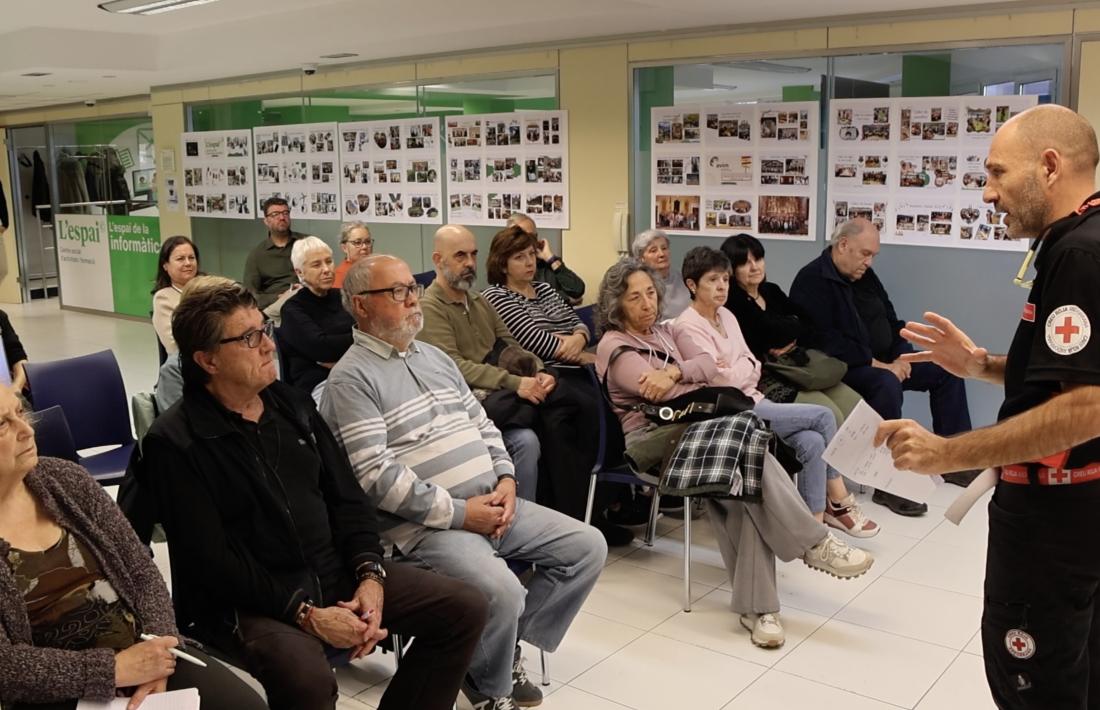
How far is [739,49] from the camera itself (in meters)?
6.29

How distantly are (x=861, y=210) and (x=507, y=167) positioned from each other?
9.15ft

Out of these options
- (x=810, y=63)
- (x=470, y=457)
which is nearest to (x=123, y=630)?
(x=470, y=457)

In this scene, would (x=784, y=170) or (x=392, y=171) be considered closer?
(x=784, y=170)

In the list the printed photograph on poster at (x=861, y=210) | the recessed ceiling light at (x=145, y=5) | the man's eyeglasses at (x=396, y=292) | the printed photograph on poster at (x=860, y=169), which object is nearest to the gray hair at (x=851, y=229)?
the printed photograph on poster at (x=861, y=210)

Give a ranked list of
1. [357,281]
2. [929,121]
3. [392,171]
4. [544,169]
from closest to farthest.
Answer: [357,281] < [929,121] < [544,169] < [392,171]

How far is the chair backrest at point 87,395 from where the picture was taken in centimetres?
413

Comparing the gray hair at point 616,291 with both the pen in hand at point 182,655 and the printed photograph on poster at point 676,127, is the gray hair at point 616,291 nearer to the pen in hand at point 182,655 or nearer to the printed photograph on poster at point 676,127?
the pen in hand at point 182,655

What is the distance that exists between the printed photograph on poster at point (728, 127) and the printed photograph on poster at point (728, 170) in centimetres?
9

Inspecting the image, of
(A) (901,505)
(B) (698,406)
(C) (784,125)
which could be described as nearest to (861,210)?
(C) (784,125)

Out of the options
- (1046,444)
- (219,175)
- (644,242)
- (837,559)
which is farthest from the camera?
(219,175)

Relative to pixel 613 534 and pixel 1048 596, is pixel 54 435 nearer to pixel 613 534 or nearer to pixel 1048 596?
pixel 613 534

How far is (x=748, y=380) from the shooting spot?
4453 mm

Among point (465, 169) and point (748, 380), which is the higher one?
point (465, 169)

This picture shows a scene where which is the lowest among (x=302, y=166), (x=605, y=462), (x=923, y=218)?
(x=605, y=462)
